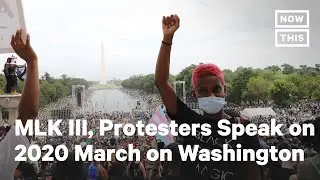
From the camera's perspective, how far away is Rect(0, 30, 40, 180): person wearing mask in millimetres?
1327

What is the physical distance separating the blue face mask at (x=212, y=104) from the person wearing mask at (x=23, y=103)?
78 centimetres

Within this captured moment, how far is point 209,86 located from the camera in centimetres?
192

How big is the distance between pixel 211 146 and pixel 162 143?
1.21m

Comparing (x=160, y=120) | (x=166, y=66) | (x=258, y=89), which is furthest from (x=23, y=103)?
(x=258, y=89)

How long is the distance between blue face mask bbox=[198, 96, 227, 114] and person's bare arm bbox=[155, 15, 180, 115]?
168mm

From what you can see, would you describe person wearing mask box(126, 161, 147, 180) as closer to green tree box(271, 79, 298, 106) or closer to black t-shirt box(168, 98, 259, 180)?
green tree box(271, 79, 298, 106)

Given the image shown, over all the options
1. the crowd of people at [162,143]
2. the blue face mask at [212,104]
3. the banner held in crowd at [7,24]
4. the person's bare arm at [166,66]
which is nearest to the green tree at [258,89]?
the crowd of people at [162,143]

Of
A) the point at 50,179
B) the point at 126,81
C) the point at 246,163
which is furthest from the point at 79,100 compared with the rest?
the point at 246,163

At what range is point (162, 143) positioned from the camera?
3066 millimetres

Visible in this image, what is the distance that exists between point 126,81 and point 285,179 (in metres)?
1.50

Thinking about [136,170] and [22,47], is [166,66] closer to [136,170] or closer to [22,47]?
[22,47]

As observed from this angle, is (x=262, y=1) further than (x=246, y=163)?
Yes

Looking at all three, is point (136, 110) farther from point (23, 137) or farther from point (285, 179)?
point (23, 137)

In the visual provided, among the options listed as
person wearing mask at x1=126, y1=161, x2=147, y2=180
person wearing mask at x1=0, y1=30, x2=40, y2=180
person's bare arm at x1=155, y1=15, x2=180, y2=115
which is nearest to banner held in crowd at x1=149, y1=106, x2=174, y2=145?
person wearing mask at x1=126, y1=161, x2=147, y2=180
